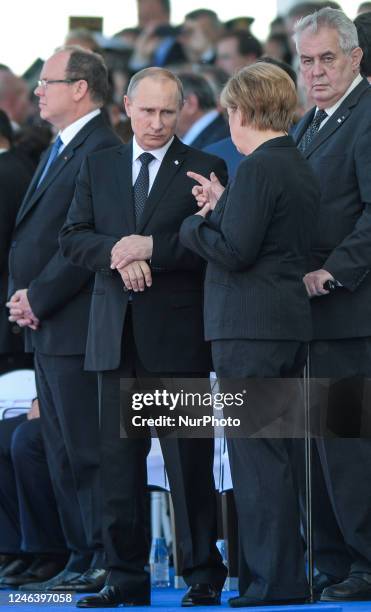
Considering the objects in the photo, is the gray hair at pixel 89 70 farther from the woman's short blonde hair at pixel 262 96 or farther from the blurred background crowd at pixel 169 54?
Result: the woman's short blonde hair at pixel 262 96

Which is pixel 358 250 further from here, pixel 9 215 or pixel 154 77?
pixel 9 215

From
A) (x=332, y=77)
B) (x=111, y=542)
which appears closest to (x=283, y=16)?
(x=332, y=77)

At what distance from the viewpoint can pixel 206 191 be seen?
4.75 meters

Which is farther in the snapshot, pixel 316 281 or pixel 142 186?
pixel 142 186

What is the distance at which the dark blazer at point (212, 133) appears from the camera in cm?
693

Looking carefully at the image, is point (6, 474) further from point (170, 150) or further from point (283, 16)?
point (283, 16)

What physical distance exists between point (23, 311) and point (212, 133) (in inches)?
75.0

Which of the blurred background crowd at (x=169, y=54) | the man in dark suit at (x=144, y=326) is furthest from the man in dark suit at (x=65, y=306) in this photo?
the blurred background crowd at (x=169, y=54)

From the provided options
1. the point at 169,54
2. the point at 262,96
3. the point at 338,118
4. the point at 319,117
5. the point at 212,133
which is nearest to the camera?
the point at 262,96

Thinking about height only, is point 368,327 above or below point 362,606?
above

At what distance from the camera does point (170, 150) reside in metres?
5.00

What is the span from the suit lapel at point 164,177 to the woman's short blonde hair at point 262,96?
0.48m

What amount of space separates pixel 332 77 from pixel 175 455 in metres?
1.52

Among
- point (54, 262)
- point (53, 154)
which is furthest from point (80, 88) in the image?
point (54, 262)
